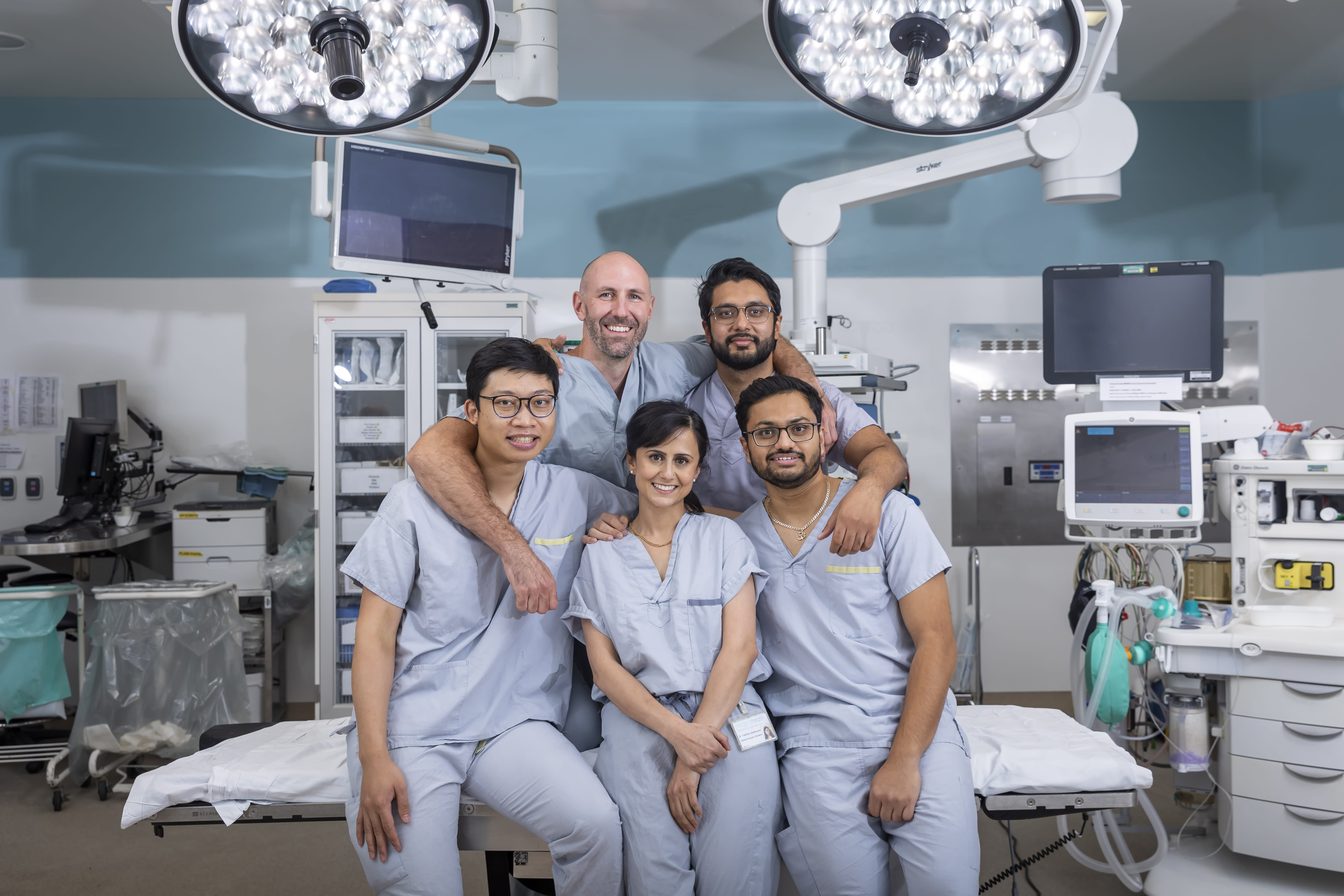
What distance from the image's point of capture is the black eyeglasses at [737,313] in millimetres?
2105

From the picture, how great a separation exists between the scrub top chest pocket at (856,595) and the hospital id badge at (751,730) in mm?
239

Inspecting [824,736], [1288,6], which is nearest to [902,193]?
[1288,6]

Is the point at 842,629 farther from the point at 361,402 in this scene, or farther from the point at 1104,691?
the point at 361,402

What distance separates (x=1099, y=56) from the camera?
4.26ft

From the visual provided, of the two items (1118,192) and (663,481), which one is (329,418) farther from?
(1118,192)

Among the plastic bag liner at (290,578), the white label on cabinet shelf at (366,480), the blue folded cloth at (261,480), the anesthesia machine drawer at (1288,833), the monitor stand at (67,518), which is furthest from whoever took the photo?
the blue folded cloth at (261,480)

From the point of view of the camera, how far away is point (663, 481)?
187 centimetres

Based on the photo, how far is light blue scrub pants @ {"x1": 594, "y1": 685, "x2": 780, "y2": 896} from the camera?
171 cm

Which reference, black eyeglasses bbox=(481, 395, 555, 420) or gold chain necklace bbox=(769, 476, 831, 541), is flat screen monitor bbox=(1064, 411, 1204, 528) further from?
black eyeglasses bbox=(481, 395, 555, 420)

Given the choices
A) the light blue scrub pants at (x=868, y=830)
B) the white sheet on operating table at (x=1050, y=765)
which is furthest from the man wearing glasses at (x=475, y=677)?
the white sheet on operating table at (x=1050, y=765)

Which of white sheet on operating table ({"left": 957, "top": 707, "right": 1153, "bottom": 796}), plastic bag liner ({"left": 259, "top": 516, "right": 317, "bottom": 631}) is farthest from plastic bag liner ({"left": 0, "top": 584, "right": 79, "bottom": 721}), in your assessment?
white sheet on operating table ({"left": 957, "top": 707, "right": 1153, "bottom": 796})

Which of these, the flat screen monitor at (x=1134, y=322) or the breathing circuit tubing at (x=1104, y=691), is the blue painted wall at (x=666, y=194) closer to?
the flat screen monitor at (x=1134, y=322)

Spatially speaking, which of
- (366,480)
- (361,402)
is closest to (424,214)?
(361,402)

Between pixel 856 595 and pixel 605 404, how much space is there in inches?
30.3
